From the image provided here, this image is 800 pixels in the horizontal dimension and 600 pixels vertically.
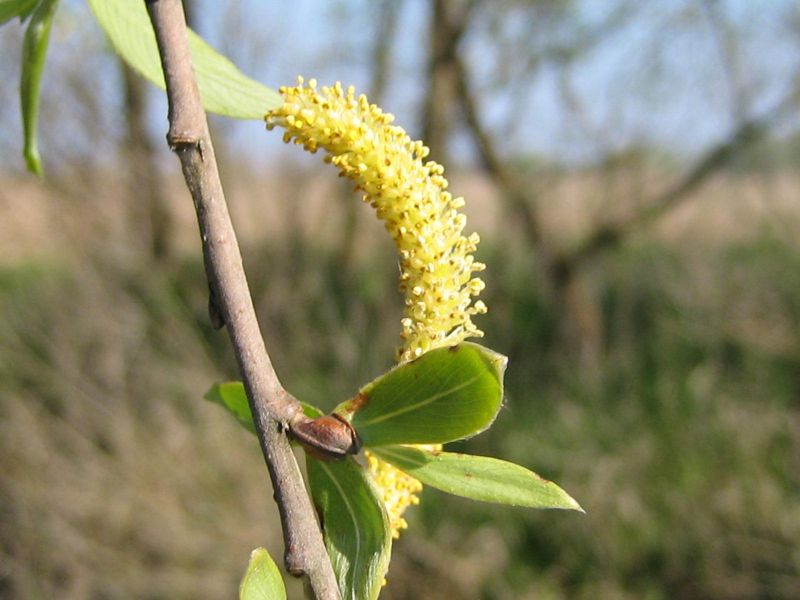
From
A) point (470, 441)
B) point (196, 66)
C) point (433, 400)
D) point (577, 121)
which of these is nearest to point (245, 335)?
point (433, 400)

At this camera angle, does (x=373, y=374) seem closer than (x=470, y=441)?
No

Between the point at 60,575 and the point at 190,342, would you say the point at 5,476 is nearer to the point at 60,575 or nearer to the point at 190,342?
the point at 60,575

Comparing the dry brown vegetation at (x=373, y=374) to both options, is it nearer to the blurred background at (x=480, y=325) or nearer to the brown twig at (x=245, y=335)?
the blurred background at (x=480, y=325)

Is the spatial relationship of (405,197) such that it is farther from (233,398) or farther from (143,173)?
(143,173)

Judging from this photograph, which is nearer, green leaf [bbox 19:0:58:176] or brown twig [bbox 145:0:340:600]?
brown twig [bbox 145:0:340:600]

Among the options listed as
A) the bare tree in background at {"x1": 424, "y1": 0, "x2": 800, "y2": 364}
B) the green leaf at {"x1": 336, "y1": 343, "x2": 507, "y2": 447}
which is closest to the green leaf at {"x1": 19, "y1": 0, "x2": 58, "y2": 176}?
the green leaf at {"x1": 336, "y1": 343, "x2": 507, "y2": 447}

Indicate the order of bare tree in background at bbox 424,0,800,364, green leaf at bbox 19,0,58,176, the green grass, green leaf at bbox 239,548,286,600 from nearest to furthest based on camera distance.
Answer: green leaf at bbox 239,548,286,600 → green leaf at bbox 19,0,58,176 → the green grass → bare tree in background at bbox 424,0,800,364

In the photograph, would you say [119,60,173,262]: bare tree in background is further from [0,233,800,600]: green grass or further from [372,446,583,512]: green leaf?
[372,446,583,512]: green leaf

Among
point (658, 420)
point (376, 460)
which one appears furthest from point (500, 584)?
point (376, 460)
